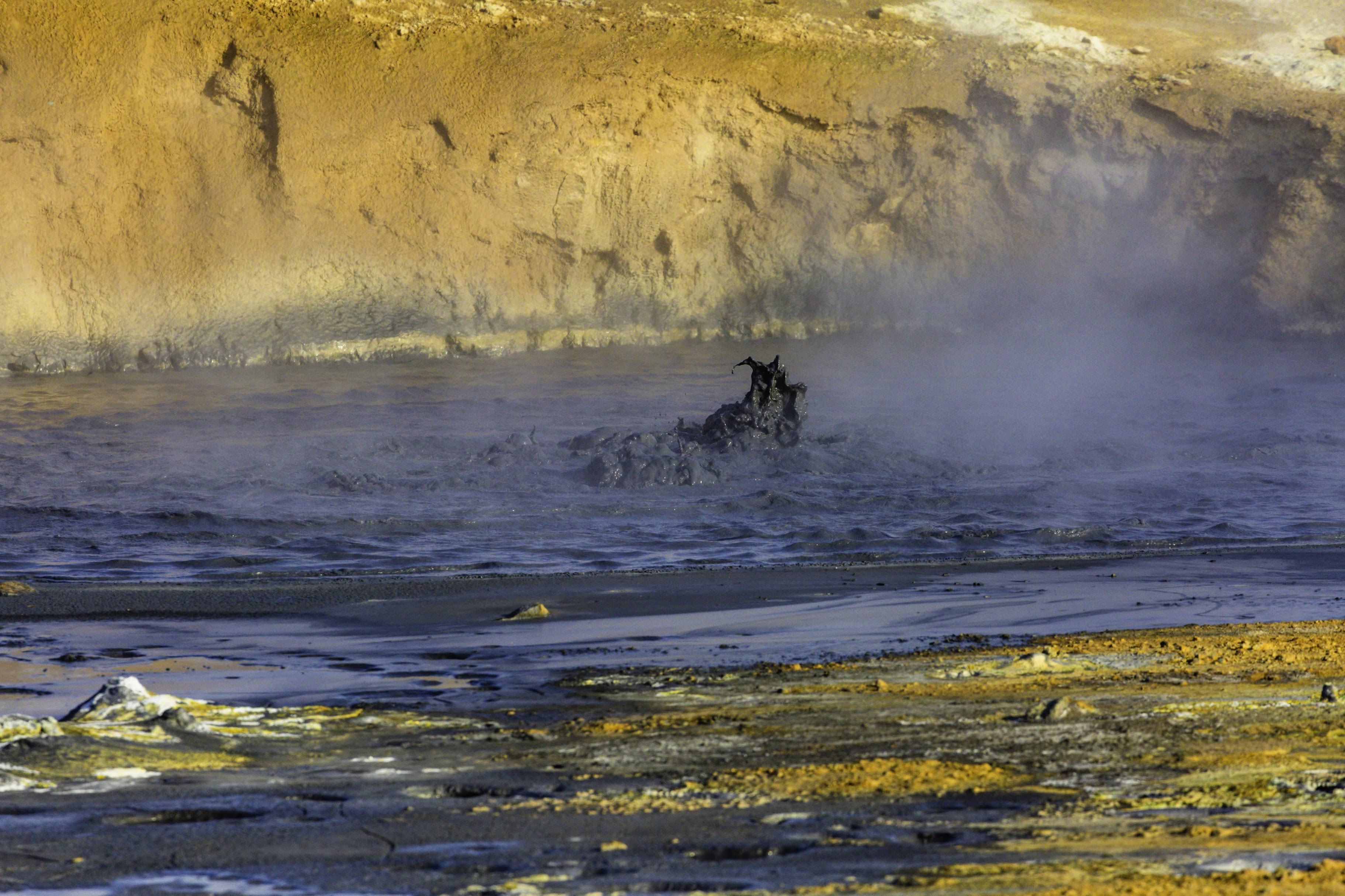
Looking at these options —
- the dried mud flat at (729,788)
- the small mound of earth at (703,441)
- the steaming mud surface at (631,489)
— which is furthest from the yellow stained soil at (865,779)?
the small mound of earth at (703,441)

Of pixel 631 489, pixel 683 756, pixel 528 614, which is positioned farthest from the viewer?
pixel 631 489

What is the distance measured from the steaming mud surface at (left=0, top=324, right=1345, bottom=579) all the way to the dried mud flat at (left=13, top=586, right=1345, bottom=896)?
172 inches

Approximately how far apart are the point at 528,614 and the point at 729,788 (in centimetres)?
330

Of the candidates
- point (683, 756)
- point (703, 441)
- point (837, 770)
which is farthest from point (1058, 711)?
point (703, 441)

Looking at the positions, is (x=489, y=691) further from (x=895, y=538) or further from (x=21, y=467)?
(x=21, y=467)

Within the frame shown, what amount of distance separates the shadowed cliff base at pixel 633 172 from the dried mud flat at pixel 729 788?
19.8 m

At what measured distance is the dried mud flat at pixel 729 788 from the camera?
120 inches

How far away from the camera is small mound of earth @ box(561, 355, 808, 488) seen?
41.7 ft

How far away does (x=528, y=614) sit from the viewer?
6.88m

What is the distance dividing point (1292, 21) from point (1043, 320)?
700 cm

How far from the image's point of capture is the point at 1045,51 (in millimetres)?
25594

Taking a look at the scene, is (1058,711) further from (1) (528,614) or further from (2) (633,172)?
(2) (633,172)

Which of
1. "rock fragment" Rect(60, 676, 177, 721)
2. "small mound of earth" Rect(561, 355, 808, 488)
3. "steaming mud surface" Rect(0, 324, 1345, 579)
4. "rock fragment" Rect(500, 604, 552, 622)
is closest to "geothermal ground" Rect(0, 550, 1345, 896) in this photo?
"rock fragment" Rect(60, 676, 177, 721)

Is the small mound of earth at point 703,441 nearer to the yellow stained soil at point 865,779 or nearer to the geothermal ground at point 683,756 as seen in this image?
the geothermal ground at point 683,756
